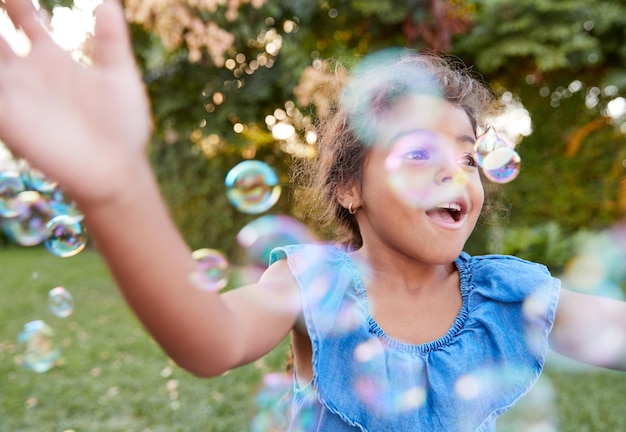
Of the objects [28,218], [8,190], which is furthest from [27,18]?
[28,218]

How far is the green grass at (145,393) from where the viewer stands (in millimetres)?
3488

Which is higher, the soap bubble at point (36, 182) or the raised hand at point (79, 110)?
the raised hand at point (79, 110)

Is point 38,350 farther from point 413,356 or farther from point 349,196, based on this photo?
point 413,356

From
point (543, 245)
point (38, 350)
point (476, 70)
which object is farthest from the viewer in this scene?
point (476, 70)

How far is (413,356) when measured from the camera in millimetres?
1428

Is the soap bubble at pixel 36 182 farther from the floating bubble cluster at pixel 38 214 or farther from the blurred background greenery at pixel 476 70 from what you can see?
the blurred background greenery at pixel 476 70

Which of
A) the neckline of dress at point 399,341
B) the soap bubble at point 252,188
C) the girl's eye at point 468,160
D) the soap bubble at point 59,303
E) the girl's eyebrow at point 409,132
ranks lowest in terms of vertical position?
the soap bubble at point 59,303

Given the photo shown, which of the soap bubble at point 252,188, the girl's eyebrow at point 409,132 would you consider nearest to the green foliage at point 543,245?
the soap bubble at point 252,188

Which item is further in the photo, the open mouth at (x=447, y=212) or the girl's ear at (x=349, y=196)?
the girl's ear at (x=349, y=196)

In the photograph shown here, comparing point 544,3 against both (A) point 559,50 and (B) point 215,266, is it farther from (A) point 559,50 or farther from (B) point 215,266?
(B) point 215,266

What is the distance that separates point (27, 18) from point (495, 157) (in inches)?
59.1

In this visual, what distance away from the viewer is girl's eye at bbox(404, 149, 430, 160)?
4.84ft

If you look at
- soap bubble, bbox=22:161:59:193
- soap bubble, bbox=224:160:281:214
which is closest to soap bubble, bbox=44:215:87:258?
soap bubble, bbox=22:161:59:193

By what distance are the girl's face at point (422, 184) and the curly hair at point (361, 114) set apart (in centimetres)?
6
